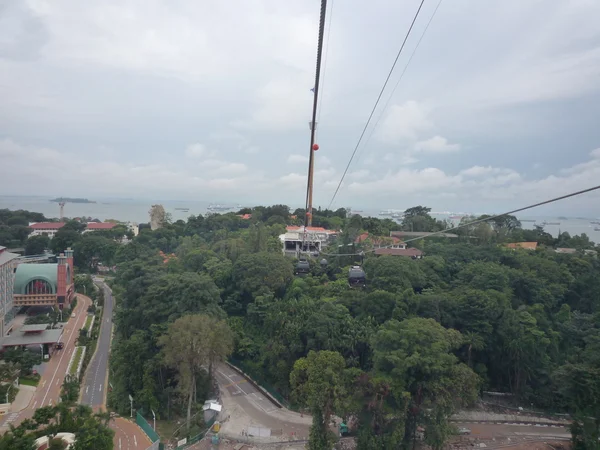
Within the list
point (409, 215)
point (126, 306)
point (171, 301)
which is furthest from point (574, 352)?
point (409, 215)

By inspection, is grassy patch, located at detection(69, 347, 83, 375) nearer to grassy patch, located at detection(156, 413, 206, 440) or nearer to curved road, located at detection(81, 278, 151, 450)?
curved road, located at detection(81, 278, 151, 450)

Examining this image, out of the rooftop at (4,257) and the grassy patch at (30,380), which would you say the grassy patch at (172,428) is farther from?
the rooftop at (4,257)

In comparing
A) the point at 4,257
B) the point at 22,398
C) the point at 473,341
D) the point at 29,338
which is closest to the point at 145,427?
the point at 22,398

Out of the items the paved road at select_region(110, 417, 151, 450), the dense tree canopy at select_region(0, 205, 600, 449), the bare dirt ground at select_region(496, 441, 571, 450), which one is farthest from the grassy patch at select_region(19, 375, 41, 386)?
the bare dirt ground at select_region(496, 441, 571, 450)

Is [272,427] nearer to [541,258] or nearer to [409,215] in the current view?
[541,258]

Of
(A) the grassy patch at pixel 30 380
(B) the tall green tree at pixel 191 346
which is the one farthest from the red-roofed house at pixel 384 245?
(A) the grassy patch at pixel 30 380
